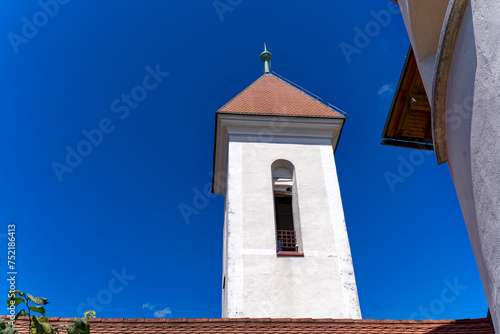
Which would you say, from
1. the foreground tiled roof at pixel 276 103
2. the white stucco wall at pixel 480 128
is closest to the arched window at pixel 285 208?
the foreground tiled roof at pixel 276 103

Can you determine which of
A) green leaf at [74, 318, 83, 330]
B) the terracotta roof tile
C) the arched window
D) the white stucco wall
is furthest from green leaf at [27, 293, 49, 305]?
the arched window

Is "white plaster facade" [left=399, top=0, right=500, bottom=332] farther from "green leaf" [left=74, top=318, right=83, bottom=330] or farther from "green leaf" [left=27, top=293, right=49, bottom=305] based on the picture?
"green leaf" [left=27, top=293, right=49, bottom=305]

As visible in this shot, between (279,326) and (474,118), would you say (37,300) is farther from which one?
(279,326)

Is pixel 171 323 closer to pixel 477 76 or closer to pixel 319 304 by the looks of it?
pixel 319 304

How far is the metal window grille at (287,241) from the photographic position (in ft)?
38.3

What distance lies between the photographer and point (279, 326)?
24.5 ft

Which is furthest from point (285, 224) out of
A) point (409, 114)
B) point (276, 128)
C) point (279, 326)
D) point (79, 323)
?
point (79, 323)

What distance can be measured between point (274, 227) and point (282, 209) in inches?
50.6

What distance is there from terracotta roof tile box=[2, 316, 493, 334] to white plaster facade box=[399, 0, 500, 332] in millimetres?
3171

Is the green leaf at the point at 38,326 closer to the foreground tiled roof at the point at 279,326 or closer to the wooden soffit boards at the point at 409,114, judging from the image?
the foreground tiled roof at the point at 279,326

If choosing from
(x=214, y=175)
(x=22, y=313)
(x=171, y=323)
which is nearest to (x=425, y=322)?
(x=171, y=323)

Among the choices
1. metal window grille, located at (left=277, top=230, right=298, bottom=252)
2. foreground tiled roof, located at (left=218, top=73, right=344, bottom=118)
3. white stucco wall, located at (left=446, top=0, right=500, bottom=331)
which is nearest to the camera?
white stucco wall, located at (left=446, top=0, right=500, bottom=331)

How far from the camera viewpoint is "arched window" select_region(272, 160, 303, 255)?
38.6 feet

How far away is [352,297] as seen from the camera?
1059 centimetres
